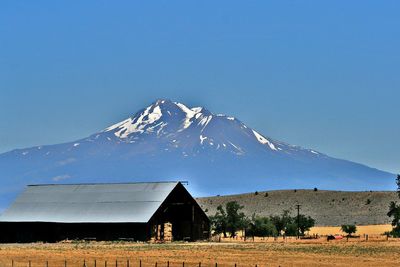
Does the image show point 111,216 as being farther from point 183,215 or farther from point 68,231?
point 183,215

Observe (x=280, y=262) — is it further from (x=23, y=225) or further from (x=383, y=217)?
(x=383, y=217)

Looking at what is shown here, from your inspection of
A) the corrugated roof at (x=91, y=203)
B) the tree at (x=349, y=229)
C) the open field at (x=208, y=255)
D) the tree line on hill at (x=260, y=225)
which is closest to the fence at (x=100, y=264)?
the open field at (x=208, y=255)

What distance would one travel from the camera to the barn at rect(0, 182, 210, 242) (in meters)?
103

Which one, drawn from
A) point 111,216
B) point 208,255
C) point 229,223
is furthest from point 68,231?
point 208,255

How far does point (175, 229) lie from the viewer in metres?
107

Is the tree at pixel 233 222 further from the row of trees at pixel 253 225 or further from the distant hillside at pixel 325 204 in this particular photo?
the distant hillside at pixel 325 204

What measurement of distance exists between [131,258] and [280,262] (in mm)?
11889

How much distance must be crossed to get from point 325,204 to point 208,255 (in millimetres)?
106891

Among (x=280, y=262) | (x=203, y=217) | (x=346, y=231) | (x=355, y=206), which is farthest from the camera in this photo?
(x=355, y=206)

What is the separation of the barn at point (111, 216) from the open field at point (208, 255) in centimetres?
737

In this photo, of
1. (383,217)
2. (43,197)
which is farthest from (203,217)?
(383,217)

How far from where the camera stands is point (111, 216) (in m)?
104

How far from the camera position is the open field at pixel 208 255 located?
6869cm

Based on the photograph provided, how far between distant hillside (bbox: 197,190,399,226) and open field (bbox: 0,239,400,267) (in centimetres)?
7059
